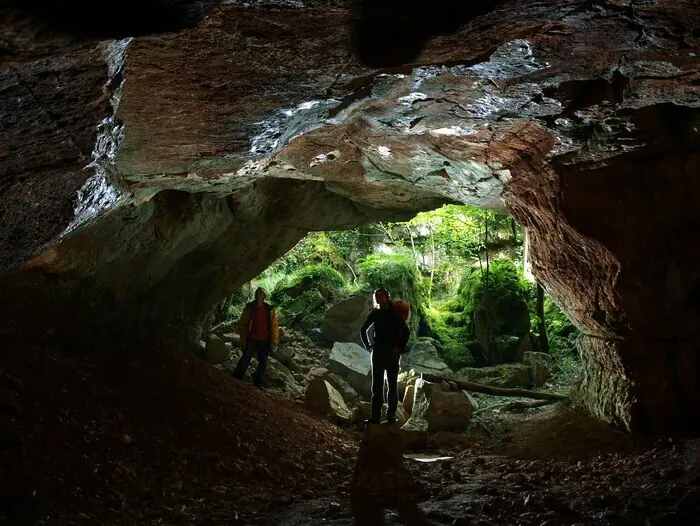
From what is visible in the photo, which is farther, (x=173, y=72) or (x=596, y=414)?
(x=596, y=414)

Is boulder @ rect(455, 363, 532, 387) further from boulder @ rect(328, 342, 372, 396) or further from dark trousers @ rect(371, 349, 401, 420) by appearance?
dark trousers @ rect(371, 349, 401, 420)

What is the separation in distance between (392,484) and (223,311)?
828cm

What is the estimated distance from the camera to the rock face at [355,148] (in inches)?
87.3

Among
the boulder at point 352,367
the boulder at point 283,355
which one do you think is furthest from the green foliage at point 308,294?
the boulder at point 283,355

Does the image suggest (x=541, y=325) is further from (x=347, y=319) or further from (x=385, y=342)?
(x=385, y=342)

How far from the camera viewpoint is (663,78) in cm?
323

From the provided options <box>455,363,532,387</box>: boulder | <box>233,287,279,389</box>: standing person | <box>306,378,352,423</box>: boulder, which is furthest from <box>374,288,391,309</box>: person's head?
<box>455,363,532,387</box>: boulder

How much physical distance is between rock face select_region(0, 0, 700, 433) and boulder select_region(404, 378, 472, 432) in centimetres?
197

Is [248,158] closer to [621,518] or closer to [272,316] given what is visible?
[621,518]

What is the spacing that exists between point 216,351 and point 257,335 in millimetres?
1287

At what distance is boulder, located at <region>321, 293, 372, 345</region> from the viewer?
513 inches

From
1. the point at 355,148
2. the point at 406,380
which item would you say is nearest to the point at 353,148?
the point at 355,148

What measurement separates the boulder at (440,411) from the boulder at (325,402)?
3.68 ft

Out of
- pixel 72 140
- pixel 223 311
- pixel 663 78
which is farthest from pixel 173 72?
pixel 223 311
